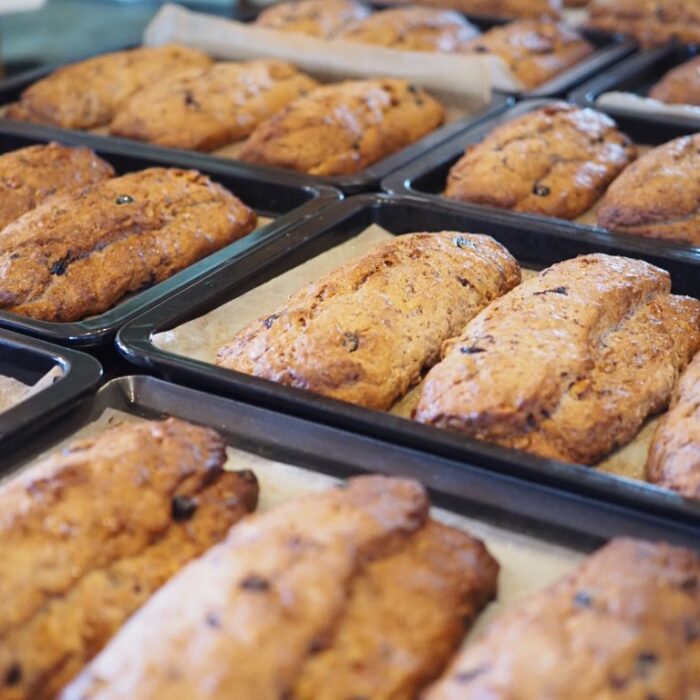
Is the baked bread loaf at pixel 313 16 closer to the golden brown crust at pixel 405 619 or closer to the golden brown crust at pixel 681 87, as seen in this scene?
the golden brown crust at pixel 681 87

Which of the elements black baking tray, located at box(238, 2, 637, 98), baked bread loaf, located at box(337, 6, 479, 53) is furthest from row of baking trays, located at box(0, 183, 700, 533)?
baked bread loaf, located at box(337, 6, 479, 53)

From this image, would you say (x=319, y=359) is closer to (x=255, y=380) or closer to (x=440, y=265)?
(x=255, y=380)

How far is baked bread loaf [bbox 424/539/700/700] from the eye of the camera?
1.20m

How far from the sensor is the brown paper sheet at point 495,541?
1559 millimetres

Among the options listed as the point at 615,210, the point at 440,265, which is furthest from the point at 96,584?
the point at 615,210

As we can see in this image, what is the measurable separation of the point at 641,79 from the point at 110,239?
243cm

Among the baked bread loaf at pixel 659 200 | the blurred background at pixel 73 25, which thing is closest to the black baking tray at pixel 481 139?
the baked bread loaf at pixel 659 200

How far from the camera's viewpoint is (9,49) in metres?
5.11

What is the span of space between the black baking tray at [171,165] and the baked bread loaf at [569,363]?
72cm

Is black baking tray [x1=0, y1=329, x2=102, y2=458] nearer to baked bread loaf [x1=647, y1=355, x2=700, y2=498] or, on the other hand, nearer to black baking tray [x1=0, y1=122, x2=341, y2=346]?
black baking tray [x1=0, y1=122, x2=341, y2=346]

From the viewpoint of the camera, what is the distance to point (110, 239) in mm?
2602

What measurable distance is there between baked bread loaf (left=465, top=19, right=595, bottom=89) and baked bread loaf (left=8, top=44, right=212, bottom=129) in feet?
3.92

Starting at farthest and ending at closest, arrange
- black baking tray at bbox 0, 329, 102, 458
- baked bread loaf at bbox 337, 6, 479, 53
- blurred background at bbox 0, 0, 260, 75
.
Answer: blurred background at bbox 0, 0, 260, 75
baked bread loaf at bbox 337, 6, 479, 53
black baking tray at bbox 0, 329, 102, 458

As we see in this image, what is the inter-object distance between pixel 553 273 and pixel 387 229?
764mm
